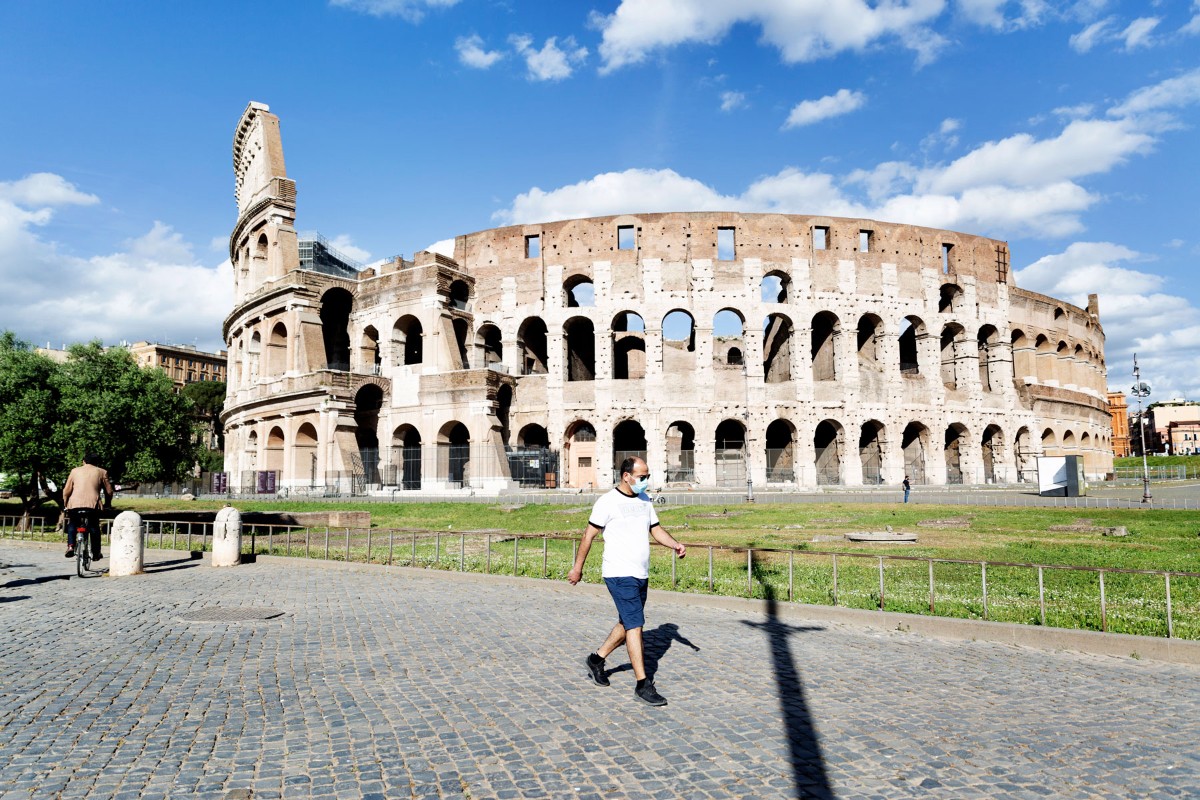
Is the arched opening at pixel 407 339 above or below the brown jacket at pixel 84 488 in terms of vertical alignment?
above

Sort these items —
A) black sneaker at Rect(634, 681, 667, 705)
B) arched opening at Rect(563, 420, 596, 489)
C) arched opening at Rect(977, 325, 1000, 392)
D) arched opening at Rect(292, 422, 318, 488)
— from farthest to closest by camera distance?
1. arched opening at Rect(977, 325, 1000, 392)
2. arched opening at Rect(563, 420, 596, 489)
3. arched opening at Rect(292, 422, 318, 488)
4. black sneaker at Rect(634, 681, 667, 705)

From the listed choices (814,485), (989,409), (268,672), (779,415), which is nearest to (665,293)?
(779,415)

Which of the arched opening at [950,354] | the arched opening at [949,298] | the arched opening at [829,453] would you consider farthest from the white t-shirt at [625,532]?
the arched opening at [950,354]

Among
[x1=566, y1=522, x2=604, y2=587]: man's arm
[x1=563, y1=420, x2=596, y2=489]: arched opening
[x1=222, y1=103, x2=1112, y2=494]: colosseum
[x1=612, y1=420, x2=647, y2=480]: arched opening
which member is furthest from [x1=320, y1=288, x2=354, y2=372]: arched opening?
[x1=566, y1=522, x2=604, y2=587]: man's arm

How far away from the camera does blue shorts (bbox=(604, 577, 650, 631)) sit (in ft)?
17.0

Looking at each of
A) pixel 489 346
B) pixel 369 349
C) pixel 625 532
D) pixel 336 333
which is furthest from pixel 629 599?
pixel 336 333

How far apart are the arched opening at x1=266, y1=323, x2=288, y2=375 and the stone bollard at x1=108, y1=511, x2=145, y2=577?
99.6 ft

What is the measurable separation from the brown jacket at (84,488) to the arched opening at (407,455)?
24.7 meters

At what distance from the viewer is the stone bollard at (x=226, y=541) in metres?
12.7

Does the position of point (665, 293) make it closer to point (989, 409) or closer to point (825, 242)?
point (825, 242)

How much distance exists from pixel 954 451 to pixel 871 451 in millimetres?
5931

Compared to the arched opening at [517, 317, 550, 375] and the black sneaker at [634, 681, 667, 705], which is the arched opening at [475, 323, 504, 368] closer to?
the arched opening at [517, 317, 550, 375]

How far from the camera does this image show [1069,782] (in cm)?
367

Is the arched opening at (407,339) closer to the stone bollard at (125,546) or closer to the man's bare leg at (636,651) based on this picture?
the stone bollard at (125,546)
